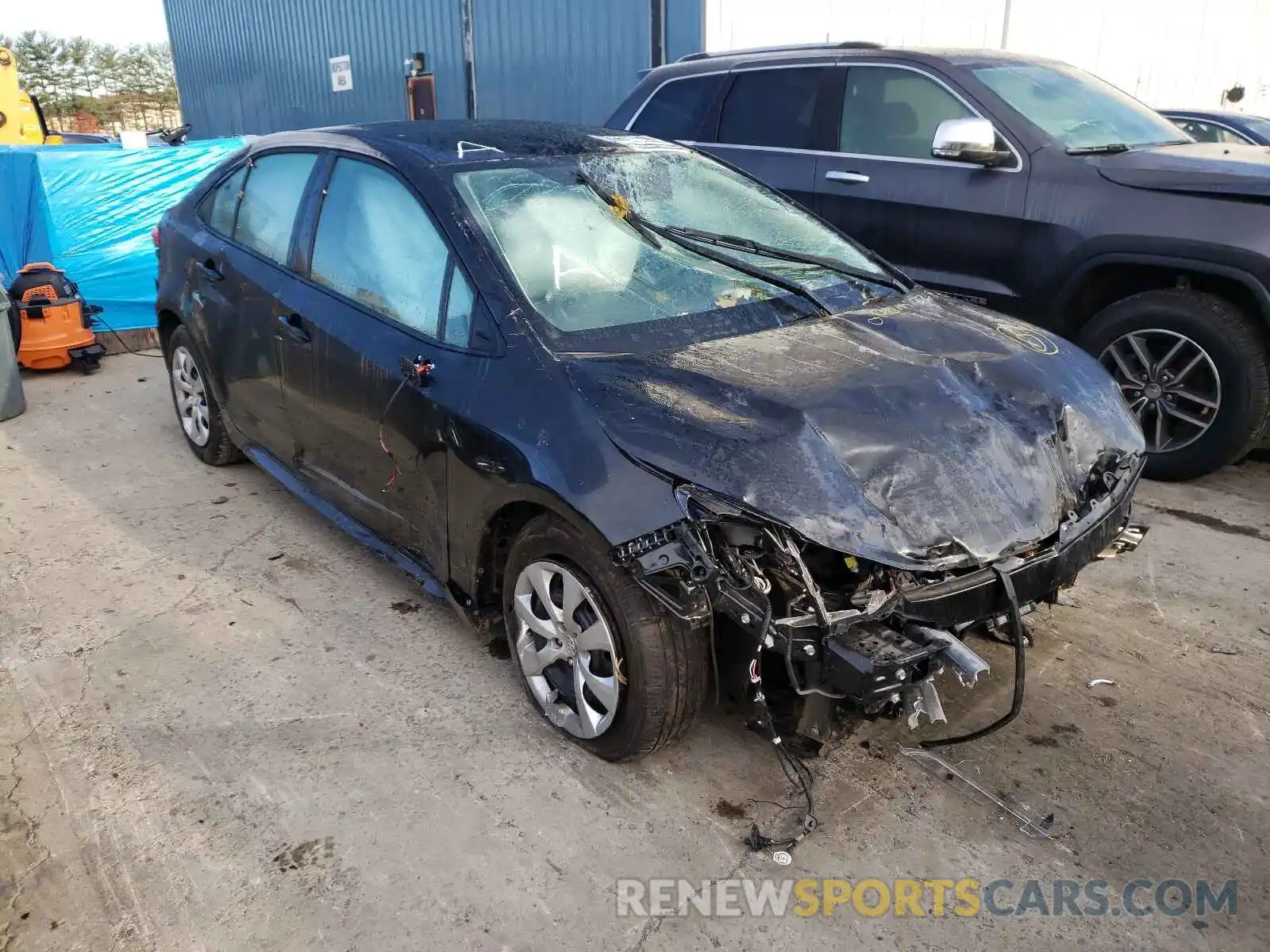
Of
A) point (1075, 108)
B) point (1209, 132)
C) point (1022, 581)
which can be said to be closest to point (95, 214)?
point (1075, 108)

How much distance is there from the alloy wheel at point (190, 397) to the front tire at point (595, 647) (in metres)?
2.77

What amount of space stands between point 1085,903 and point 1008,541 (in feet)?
2.97

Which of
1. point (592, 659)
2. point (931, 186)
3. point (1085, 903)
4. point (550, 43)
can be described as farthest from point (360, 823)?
point (550, 43)

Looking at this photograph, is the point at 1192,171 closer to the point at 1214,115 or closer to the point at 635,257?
the point at 635,257

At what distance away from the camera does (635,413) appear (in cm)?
262

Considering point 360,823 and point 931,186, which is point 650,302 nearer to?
point 360,823

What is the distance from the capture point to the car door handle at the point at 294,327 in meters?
3.71

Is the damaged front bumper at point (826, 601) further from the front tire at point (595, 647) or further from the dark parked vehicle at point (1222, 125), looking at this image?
the dark parked vehicle at point (1222, 125)

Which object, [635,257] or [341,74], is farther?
Result: [341,74]

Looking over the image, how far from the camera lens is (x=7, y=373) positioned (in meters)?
6.12

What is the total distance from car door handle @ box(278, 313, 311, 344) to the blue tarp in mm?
4703

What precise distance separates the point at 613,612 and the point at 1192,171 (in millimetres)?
3806

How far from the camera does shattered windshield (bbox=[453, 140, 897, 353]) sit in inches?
120

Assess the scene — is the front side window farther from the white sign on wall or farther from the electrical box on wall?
the white sign on wall
